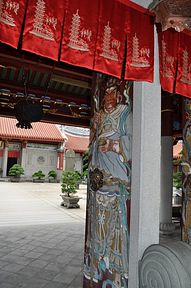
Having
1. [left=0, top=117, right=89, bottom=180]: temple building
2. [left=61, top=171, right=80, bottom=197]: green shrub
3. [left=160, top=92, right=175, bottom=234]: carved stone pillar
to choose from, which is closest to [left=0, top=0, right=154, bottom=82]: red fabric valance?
[left=160, top=92, right=175, bottom=234]: carved stone pillar

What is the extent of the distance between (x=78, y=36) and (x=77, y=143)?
80.6 feet

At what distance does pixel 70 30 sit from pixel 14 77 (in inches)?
147

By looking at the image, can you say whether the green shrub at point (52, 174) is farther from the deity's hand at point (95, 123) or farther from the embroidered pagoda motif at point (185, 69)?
the embroidered pagoda motif at point (185, 69)

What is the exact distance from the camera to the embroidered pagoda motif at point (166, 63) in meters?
2.58

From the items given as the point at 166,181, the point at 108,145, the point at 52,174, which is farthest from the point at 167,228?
the point at 52,174

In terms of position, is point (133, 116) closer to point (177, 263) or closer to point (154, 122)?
point (154, 122)

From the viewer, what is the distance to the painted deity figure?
2.53 metres

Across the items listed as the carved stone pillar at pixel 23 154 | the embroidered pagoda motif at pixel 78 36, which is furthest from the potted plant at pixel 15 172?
the embroidered pagoda motif at pixel 78 36

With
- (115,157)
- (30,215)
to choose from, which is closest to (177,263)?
(115,157)

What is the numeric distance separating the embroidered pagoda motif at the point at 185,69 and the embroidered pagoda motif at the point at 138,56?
1.71ft

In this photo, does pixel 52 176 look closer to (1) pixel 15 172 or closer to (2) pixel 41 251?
(1) pixel 15 172

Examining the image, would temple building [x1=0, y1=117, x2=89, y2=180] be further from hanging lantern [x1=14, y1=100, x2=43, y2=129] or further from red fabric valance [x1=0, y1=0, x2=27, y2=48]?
red fabric valance [x1=0, y1=0, x2=27, y2=48]

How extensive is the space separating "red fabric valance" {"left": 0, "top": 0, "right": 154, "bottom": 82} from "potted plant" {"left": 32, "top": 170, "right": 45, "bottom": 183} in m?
21.4

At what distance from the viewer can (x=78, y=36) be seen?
2158mm
